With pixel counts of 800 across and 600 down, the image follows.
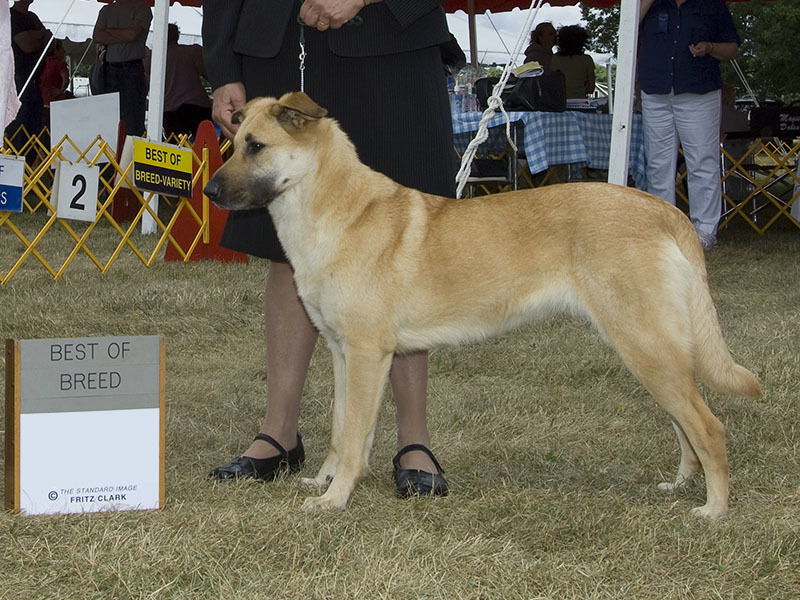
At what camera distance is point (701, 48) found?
7648 millimetres

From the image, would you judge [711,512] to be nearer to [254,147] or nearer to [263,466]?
[263,466]

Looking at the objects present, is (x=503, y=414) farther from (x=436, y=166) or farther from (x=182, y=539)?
(x=182, y=539)

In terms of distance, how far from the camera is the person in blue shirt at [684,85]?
7.74m

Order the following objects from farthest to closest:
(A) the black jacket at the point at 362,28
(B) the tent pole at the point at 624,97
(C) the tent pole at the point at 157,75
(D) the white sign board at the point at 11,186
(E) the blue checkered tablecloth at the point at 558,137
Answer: (E) the blue checkered tablecloth at the point at 558,137 → (C) the tent pole at the point at 157,75 → (D) the white sign board at the point at 11,186 → (B) the tent pole at the point at 624,97 → (A) the black jacket at the point at 362,28

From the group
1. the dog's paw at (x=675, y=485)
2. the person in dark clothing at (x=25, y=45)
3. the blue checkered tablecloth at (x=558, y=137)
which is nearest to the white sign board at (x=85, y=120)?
the person in dark clothing at (x=25, y=45)

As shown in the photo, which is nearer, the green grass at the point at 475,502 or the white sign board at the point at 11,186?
the green grass at the point at 475,502

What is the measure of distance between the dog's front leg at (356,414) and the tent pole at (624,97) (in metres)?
3.37

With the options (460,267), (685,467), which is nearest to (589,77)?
(685,467)

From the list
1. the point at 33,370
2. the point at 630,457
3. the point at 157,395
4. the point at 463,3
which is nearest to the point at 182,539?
the point at 157,395

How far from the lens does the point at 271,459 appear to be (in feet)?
10.8

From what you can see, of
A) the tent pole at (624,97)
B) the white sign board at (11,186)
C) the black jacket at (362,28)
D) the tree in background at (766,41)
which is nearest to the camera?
the black jacket at (362,28)

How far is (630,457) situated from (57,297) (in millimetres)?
4002

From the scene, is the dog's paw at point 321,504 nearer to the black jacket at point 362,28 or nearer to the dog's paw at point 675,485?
the dog's paw at point 675,485

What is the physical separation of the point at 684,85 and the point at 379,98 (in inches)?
209
